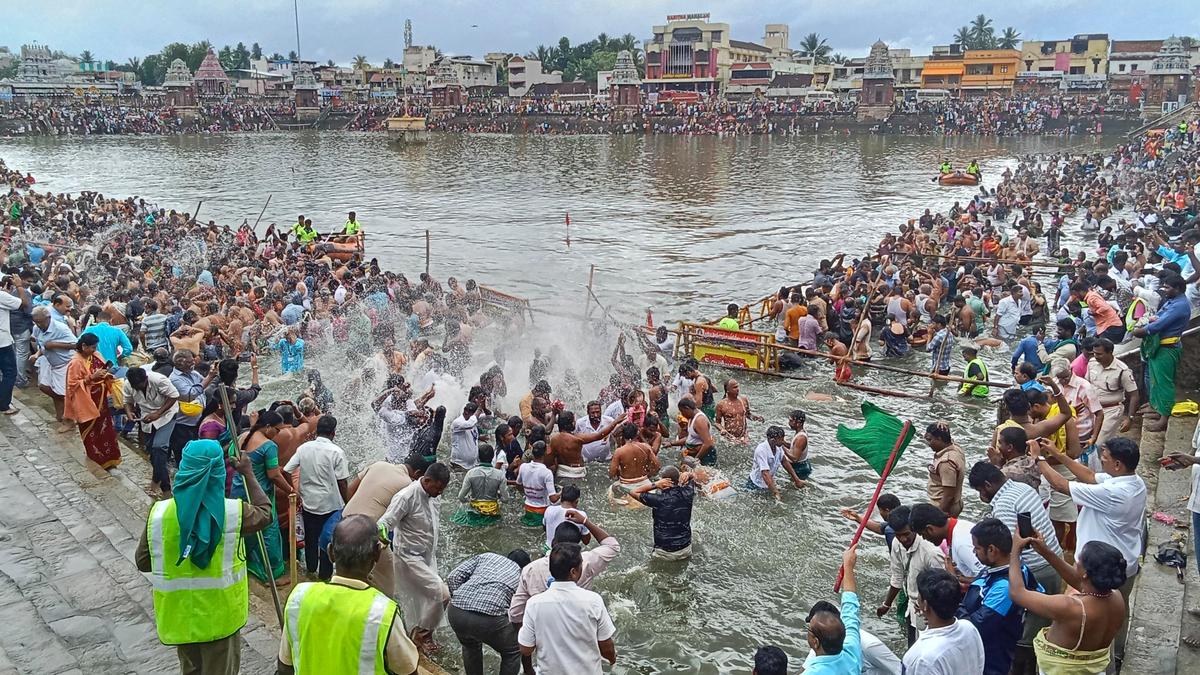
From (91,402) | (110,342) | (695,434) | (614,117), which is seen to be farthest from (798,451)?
(614,117)

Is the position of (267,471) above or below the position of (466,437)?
above

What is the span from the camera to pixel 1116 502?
541 cm

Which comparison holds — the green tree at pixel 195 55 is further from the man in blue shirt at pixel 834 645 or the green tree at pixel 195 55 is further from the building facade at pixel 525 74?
the man in blue shirt at pixel 834 645

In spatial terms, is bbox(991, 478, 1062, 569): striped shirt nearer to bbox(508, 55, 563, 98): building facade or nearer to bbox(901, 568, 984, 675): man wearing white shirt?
bbox(901, 568, 984, 675): man wearing white shirt

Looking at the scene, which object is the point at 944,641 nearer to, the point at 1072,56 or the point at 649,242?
the point at 649,242

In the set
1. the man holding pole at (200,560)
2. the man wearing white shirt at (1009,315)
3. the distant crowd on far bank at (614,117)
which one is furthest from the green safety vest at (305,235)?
the distant crowd on far bank at (614,117)

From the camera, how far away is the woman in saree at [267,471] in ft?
21.6

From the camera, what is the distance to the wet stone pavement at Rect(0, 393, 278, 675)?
5.45m

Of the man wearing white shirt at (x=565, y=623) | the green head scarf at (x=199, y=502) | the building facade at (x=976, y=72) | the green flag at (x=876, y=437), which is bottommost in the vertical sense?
the man wearing white shirt at (x=565, y=623)

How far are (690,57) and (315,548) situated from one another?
9462 centimetres

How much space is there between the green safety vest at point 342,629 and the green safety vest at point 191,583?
106cm

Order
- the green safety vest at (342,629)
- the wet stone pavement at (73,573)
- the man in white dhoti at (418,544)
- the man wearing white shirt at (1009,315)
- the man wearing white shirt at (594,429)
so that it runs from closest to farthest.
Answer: the green safety vest at (342,629), the wet stone pavement at (73,573), the man in white dhoti at (418,544), the man wearing white shirt at (594,429), the man wearing white shirt at (1009,315)

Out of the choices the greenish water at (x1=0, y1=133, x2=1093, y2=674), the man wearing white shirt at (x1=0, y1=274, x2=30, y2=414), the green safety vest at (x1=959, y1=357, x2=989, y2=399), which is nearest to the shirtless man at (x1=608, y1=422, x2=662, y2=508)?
the greenish water at (x1=0, y1=133, x2=1093, y2=674)

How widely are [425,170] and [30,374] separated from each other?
4560 cm
